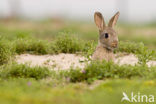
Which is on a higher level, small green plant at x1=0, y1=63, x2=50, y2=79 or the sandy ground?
the sandy ground

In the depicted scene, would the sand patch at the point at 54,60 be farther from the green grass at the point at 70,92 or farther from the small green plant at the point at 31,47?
the green grass at the point at 70,92

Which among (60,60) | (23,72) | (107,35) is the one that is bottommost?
(23,72)

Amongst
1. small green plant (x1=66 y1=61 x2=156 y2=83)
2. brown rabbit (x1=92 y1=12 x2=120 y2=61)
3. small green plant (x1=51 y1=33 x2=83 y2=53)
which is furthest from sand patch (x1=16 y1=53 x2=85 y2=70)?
small green plant (x1=66 y1=61 x2=156 y2=83)

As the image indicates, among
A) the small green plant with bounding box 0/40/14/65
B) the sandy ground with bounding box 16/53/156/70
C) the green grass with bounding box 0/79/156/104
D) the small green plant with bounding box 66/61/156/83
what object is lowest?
the green grass with bounding box 0/79/156/104

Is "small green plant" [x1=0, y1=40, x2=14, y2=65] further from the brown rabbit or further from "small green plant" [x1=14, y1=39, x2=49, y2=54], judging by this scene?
the brown rabbit

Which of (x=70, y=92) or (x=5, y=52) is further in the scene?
(x=5, y=52)

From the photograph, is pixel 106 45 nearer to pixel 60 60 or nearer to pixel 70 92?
pixel 60 60

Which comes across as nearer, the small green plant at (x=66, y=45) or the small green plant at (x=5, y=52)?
the small green plant at (x=5, y=52)

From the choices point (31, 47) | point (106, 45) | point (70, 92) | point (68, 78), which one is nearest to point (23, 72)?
point (68, 78)

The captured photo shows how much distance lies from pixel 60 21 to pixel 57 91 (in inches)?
587

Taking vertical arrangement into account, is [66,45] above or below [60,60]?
above

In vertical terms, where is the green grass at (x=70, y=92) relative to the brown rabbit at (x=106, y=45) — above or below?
below

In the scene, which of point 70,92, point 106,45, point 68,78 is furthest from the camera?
point 106,45

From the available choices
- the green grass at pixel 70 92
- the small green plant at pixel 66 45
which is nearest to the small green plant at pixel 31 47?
the small green plant at pixel 66 45
